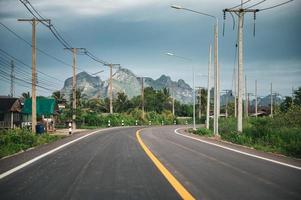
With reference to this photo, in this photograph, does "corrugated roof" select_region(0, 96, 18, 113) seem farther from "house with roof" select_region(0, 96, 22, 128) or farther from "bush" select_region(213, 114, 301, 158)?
"bush" select_region(213, 114, 301, 158)

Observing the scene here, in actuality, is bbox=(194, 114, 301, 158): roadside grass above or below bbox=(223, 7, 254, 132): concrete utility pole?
below

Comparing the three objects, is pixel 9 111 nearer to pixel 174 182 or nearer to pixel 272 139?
pixel 272 139

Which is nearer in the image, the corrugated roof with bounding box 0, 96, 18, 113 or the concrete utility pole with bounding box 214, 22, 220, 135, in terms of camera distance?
the concrete utility pole with bounding box 214, 22, 220, 135

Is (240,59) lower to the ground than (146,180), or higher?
higher

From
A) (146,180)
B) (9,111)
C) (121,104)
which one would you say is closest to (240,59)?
(146,180)

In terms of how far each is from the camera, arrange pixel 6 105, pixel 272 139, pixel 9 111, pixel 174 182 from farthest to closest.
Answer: pixel 6 105, pixel 9 111, pixel 272 139, pixel 174 182

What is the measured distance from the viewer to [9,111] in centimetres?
5916

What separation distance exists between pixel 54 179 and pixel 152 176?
2194 mm

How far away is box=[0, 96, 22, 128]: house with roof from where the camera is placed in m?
59.0

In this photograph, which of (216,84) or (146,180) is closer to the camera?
(146,180)

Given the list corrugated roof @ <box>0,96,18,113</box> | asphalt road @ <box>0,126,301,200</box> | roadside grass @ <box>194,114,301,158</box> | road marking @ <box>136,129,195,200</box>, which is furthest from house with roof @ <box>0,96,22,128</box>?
road marking @ <box>136,129,195,200</box>

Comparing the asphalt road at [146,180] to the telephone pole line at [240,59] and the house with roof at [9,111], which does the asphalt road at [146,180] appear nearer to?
the telephone pole line at [240,59]

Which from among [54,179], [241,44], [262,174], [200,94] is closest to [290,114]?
[241,44]

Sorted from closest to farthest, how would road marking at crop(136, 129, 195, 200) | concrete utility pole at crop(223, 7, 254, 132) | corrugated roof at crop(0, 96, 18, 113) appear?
road marking at crop(136, 129, 195, 200) → concrete utility pole at crop(223, 7, 254, 132) → corrugated roof at crop(0, 96, 18, 113)
